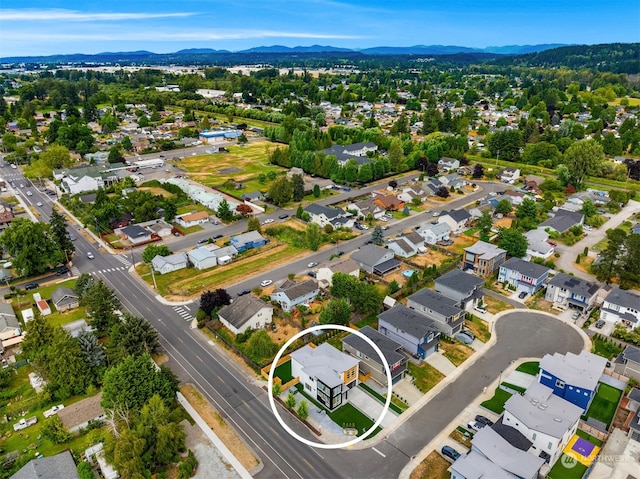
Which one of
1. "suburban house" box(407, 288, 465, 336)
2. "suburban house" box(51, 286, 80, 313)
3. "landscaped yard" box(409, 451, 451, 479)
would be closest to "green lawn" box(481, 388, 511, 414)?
"landscaped yard" box(409, 451, 451, 479)

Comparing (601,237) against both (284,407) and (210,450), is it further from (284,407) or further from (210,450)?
(210,450)

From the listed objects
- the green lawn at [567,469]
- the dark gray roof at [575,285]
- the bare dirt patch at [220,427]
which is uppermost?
the dark gray roof at [575,285]

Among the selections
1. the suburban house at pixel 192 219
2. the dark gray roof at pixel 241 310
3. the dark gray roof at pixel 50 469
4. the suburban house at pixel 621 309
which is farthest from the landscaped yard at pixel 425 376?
the suburban house at pixel 192 219

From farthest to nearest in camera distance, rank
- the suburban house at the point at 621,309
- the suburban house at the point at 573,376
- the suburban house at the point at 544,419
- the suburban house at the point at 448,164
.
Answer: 1. the suburban house at the point at 448,164
2. the suburban house at the point at 621,309
3. the suburban house at the point at 573,376
4. the suburban house at the point at 544,419

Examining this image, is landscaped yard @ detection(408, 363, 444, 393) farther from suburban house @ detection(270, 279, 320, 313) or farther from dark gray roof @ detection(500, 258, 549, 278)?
dark gray roof @ detection(500, 258, 549, 278)

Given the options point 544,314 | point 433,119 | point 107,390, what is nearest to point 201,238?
point 107,390

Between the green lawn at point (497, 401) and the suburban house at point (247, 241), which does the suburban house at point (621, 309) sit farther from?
the suburban house at point (247, 241)
